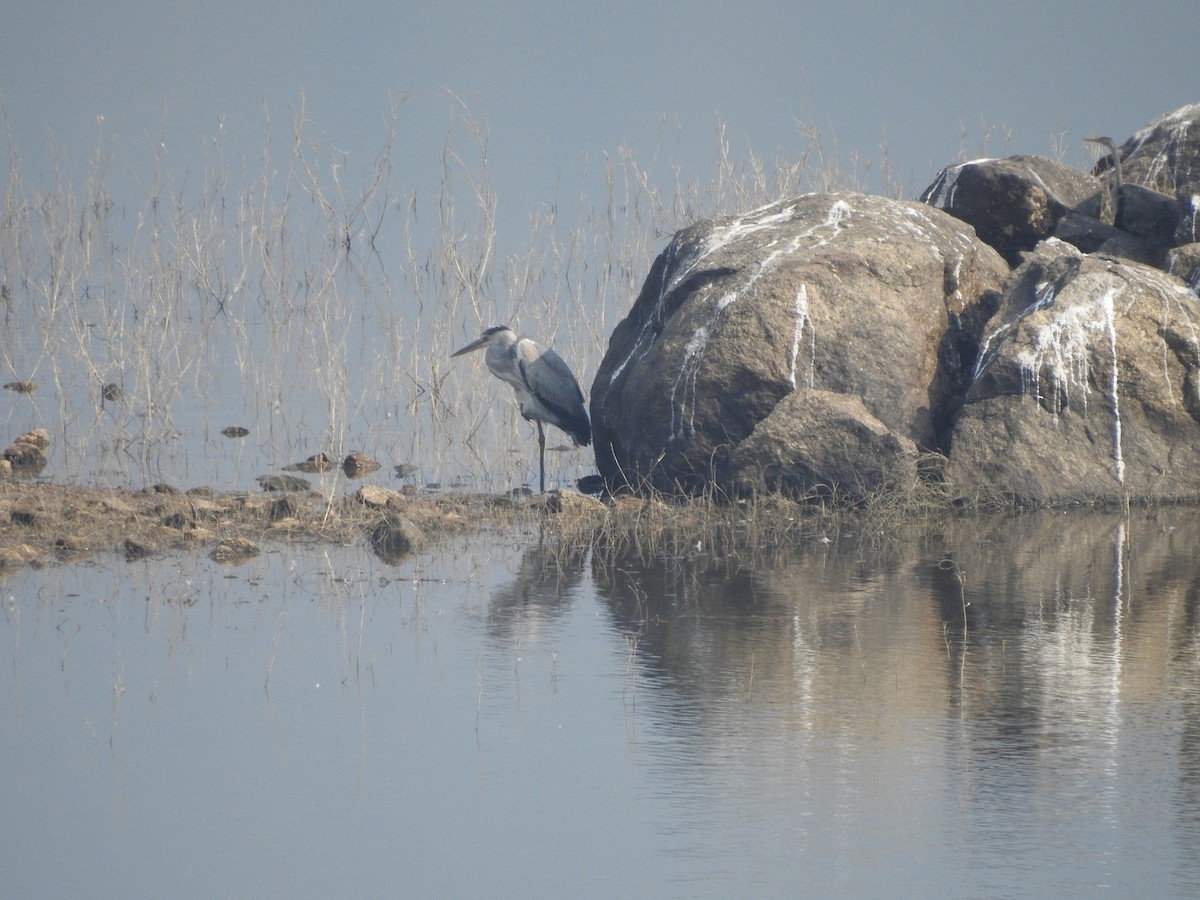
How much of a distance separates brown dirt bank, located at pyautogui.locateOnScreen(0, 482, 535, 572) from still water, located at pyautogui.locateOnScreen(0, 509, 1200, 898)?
16.6 inches

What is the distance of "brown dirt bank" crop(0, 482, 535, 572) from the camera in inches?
369

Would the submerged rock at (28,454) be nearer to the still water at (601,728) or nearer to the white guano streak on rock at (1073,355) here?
the still water at (601,728)

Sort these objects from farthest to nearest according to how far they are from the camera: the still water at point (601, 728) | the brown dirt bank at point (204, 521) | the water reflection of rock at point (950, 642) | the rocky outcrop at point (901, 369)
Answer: the rocky outcrop at point (901, 369), the brown dirt bank at point (204, 521), the water reflection of rock at point (950, 642), the still water at point (601, 728)

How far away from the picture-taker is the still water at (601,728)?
4918mm

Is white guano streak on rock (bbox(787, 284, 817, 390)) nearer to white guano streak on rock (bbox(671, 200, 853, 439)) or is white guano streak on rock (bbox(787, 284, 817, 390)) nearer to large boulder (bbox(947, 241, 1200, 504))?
white guano streak on rock (bbox(671, 200, 853, 439))

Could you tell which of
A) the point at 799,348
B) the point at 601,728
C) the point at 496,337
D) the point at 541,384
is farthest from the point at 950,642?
the point at 496,337

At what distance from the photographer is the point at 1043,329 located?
11.5 m

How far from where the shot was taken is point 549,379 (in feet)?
43.2

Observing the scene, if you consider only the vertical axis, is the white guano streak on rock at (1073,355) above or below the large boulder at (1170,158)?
below

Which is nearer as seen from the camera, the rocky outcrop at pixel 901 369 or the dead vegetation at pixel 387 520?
the dead vegetation at pixel 387 520

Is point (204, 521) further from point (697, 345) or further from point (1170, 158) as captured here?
point (1170, 158)

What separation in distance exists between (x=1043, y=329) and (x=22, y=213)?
11789mm

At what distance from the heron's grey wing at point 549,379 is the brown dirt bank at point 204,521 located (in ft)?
7.14

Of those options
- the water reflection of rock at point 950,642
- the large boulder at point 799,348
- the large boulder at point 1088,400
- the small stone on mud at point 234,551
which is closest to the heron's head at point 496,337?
the large boulder at point 799,348
